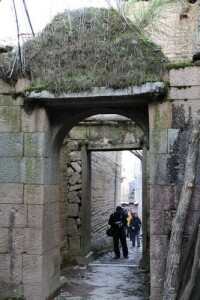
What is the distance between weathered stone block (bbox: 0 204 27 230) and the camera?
550 centimetres

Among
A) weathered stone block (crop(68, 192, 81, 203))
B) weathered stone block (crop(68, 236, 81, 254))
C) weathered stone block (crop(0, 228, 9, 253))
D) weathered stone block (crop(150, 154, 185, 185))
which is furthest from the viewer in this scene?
weathered stone block (crop(68, 192, 81, 203))

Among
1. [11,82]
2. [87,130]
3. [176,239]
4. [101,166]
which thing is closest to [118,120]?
[87,130]

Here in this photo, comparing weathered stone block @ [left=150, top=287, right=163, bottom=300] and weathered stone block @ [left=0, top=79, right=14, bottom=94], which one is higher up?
weathered stone block @ [left=0, top=79, right=14, bottom=94]

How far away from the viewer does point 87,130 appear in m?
9.44

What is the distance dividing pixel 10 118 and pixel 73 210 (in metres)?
3.99

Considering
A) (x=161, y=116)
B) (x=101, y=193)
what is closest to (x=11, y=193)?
(x=161, y=116)

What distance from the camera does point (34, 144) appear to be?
220 inches

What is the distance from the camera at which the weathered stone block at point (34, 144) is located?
5.56m

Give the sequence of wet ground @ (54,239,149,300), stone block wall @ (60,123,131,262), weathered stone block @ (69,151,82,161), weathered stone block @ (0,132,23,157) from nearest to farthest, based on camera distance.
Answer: weathered stone block @ (0,132,23,157)
wet ground @ (54,239,149,300)
stone block wall @ (60,123,131,262)
weathered stone block @ (69,151,82,161)

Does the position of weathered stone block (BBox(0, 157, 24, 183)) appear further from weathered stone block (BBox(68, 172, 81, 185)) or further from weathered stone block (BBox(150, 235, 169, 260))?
weathered stone block (BBox(68, 172, 81, 185))

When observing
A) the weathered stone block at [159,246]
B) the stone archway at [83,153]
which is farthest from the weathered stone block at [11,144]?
the stone archway at [83,153]

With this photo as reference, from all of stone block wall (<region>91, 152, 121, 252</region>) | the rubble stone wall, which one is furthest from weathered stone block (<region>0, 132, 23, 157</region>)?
stone block wall (<region>91, 152, 121, 252</region>)

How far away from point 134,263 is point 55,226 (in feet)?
12.6

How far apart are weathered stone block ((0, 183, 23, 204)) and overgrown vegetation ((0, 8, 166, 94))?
135cm
